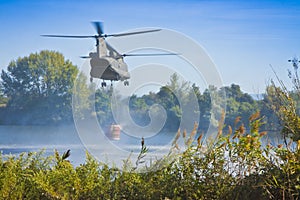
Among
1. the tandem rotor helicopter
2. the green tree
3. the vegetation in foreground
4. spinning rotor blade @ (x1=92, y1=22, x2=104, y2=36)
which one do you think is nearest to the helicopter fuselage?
the tandem rotor helicopter

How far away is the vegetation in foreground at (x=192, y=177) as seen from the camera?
1.35 metres

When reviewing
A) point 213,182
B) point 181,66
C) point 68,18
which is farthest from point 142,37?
point 68,18

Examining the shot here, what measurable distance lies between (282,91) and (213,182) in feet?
1.86

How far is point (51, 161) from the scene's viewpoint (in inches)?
62.1

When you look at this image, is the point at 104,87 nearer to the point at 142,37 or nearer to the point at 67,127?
the point at 142,37

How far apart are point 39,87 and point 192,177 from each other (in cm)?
955

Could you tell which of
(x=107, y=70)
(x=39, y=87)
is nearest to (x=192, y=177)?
(x=107, y=70)

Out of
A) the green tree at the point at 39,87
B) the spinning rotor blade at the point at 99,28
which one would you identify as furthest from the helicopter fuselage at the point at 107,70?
the green tree at the point at 39,87

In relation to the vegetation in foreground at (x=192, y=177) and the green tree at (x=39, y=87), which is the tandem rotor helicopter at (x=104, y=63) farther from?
the green tree at (x=39, y=87)

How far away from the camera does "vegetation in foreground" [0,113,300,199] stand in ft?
4.42

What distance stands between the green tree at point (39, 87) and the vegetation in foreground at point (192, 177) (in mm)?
7221

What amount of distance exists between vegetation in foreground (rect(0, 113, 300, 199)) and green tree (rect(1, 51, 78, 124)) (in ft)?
23.7

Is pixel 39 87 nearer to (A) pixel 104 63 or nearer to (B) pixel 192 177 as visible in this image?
(A) pixel 104 63

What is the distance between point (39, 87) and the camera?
10.3 meters
